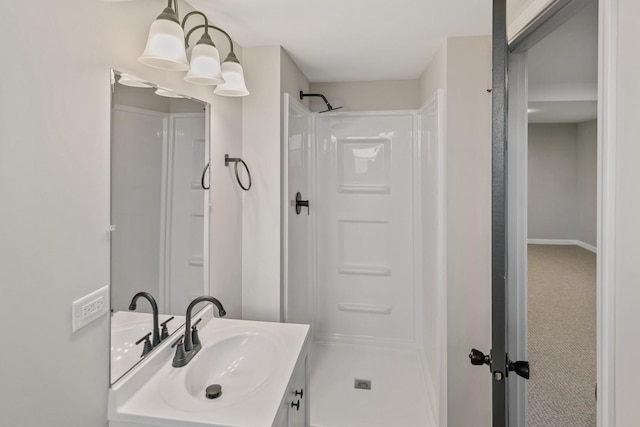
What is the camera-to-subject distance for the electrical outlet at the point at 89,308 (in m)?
0.95

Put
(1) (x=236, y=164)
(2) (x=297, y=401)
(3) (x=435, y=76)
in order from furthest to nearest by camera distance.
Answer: (3) (x=435, y=76) < (1) (x=236, y=164) < (2) (x=297, y=401)

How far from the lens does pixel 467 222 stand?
1954 millimetres

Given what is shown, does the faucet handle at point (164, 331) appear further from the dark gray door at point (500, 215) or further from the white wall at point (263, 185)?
the dark gray door at point (500, 215)

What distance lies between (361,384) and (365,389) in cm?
6

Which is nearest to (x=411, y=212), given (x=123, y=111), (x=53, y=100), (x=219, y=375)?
(x=219, y=375)

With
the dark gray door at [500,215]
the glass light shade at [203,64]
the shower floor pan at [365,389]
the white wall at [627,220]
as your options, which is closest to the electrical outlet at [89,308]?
the glass light shade at [203,64]

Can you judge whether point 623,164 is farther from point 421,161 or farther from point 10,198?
point 421,161

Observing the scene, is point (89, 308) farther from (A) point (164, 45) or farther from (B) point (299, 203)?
(B) point (299, 203)

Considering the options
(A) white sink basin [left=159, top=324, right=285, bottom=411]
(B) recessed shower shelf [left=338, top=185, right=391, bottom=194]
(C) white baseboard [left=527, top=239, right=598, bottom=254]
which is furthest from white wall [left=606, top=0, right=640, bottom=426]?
(B) recessed shower shelf [left=338, top=185, right=391, bottom=194]

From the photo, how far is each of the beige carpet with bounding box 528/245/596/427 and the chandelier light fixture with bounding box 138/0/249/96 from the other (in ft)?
7.70

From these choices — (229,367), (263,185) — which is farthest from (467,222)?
(229,367)

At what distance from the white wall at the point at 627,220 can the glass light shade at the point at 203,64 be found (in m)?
1.34

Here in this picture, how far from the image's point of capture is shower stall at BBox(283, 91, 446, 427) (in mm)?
2557

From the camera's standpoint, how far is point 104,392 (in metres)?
1.08
